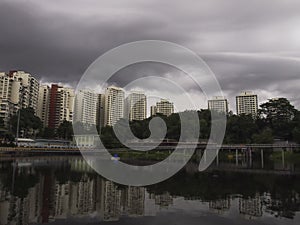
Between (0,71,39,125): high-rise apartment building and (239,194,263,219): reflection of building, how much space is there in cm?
6510

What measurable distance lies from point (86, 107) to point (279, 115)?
1870 inches

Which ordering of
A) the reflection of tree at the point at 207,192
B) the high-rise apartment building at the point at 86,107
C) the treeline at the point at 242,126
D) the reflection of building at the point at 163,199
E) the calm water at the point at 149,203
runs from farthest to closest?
1. the high-rise apartment building at the point at 86,107
2. the treeline at the point at 242,126
3. the reflection of building at the point at 163,199
4. the reflection of tree at the point at 207,192
5. the calm water at the point at 149,203

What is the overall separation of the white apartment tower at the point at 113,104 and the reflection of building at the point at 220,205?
205 feet

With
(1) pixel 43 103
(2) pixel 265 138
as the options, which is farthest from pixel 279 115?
Result: (1) pixel 43 103

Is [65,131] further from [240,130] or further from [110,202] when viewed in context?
[110,202]

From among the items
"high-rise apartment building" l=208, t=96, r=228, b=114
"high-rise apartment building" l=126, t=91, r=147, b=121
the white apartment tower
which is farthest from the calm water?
the white apartment tower

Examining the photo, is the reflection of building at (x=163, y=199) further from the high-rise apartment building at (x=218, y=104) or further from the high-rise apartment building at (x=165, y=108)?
the high-rise apartment building at (x=165, y=108)

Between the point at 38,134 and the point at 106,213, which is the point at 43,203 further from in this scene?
the point at 38,134

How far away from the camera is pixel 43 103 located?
85.8 m

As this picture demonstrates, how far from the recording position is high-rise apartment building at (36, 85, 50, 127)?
85188 mm

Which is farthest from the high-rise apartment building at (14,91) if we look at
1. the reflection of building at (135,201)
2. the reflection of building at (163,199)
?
the reflection of building at (163,199)

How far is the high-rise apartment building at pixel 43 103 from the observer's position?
85188 mm

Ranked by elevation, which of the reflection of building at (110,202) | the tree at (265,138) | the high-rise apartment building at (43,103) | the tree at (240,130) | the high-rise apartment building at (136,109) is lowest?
Result: the reflection of building at (110,202)

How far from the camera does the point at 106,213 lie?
31.2 ft
